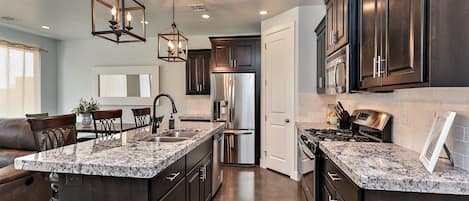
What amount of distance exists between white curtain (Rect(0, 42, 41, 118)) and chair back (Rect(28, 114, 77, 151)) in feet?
14.1

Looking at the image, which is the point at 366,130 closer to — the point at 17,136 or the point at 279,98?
the point at 279,98

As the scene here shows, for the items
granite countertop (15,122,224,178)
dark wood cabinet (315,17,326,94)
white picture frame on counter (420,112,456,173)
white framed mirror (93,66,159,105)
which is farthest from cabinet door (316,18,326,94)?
white framed mirror (93,66,159,105)

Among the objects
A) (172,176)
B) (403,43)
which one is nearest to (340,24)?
(403,43)

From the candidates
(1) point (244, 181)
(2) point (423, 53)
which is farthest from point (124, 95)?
(2) point (423, 53)

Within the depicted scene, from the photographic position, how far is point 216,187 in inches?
141

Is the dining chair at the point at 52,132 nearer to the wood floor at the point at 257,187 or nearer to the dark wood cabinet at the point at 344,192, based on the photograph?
the wood floor at the point at 257,187

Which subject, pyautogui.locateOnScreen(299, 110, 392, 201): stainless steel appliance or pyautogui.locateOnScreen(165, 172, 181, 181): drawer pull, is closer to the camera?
pyautogui.locateOnScreen(165, 172, 181, 181): drawer pull

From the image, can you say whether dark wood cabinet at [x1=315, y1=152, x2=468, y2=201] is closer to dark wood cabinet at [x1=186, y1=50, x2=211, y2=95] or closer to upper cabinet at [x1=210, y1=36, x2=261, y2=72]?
upper cabinet at [x1=210, y1=36, x2=261, y2=72]

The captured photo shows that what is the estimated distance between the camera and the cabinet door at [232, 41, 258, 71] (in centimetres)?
520

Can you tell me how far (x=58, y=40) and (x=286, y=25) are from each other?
5730 millimetres

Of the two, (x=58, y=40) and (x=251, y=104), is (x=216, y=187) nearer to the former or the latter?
(x=251, y=104)

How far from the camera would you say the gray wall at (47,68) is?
615 centimetres

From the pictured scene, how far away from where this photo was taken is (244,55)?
17.1ft

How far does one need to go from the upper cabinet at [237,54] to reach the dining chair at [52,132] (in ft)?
A: 10.4
